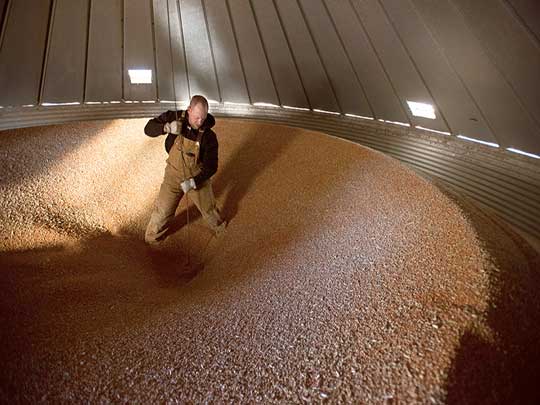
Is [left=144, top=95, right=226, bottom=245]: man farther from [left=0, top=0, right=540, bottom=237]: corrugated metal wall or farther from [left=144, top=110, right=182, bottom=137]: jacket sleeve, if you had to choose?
[left=0, top=0, right=540, bottom=237]: corrugated metal wall

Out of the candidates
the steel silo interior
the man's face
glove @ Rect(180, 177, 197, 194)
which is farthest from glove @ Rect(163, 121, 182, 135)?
the steel silo interior

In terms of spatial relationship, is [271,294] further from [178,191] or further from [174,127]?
[174,127]

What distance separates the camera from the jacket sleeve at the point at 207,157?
3270 mm

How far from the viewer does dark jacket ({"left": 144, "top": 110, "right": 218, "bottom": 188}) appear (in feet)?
10.5

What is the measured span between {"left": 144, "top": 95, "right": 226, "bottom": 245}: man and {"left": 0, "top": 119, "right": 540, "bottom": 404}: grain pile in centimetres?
34

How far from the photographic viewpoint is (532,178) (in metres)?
4.30

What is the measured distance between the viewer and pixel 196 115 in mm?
3041

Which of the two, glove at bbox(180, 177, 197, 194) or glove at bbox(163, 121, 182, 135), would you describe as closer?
glove at bbox(163, 121, 182, 135)

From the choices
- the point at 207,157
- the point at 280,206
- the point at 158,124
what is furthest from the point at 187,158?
the point at 280,206

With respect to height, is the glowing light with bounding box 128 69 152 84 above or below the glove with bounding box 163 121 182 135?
above

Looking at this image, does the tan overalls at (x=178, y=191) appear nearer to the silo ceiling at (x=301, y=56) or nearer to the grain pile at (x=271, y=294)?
the grain pile at (x=271, y=294)

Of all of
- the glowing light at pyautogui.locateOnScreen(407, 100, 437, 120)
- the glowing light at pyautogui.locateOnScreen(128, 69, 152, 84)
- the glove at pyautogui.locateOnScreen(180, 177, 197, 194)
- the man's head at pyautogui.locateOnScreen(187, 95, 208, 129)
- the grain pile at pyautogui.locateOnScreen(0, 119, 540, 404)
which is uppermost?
the glowing light at pyautogui.locateOnScreen(128, 69, 152, 84)

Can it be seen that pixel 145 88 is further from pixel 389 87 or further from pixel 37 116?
pixel 389 87

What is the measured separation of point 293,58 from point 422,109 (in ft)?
8.53
